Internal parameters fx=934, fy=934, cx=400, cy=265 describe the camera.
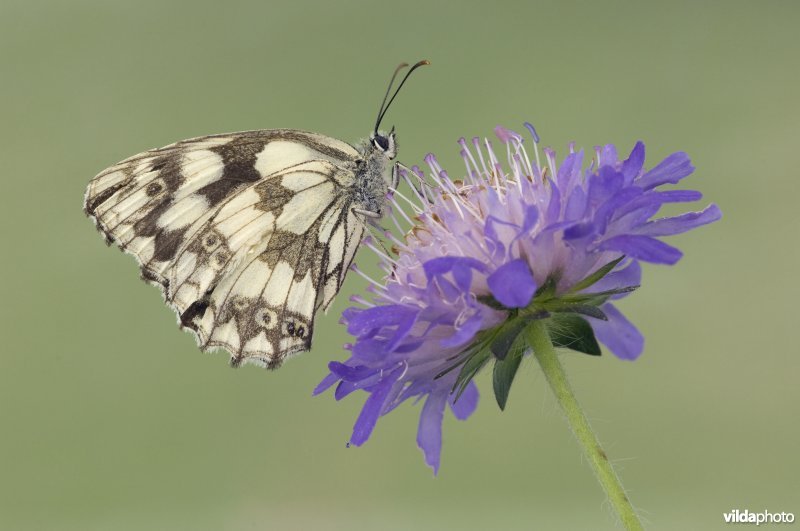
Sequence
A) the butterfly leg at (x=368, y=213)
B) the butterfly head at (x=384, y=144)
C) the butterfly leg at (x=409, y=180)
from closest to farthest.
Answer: the butterfly leg at (x=409, y=180), the butterfly leg at (x=368, y=213), the butterfly head at (x=384, y=144)

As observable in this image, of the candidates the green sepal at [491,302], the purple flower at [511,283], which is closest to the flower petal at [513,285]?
the purple flower at [511,283]

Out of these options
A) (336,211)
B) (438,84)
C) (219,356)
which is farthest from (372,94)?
(336,211)

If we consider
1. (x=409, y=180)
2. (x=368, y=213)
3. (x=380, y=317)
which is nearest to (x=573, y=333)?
(x=380, y=317)

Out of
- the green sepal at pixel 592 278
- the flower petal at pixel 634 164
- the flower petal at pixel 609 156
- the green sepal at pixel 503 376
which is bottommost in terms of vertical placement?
the green sepal at pixel 503 376

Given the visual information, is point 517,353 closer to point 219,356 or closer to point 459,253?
point 459,253

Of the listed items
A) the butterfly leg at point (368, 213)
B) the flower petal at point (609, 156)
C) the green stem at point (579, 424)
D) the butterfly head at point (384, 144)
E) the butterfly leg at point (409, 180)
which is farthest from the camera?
the butterfly head at point (384, 144)

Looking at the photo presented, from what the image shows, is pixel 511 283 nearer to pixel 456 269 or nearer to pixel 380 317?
pixel 456 269

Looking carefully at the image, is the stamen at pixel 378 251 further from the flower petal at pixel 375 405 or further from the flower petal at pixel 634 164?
the flower petal at pixel 634 164
